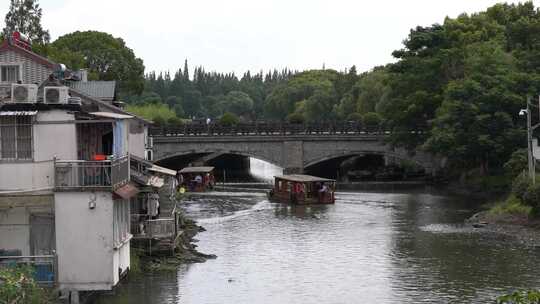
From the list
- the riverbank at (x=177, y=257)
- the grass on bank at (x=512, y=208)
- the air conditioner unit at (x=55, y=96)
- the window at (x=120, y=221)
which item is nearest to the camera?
the air conditioner unit at (x=55, y=96)

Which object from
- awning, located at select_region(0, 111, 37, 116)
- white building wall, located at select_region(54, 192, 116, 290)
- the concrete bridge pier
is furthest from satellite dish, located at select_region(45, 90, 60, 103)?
the concrete bridge pier

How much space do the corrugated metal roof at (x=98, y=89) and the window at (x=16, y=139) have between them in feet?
50.2

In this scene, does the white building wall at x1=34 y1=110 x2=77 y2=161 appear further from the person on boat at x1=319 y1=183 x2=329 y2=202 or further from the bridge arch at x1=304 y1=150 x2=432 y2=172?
the bridge arch at x1=304 y1=150 x2=432 y2=172

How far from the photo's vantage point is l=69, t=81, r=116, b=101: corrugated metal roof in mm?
44969

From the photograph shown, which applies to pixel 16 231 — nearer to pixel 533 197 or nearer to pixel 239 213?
pixel 533 197

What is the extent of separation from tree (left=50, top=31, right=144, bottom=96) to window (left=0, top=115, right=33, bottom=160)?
78422 mm

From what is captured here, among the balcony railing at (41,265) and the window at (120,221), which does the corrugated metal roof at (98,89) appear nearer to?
the window at (120,221)

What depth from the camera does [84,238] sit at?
28.7 m

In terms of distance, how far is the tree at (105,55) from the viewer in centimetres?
10944

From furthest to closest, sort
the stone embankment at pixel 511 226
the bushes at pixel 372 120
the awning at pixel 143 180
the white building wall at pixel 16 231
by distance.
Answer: the bushes at pixel 372 120 → the stone embankment at pixel 511 226 → the awning at pixel 143 180 → the white building wall at pixel 16 231

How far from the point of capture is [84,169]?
94.7 ft

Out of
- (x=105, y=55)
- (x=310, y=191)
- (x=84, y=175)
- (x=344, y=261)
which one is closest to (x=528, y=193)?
(x=344, y=261)

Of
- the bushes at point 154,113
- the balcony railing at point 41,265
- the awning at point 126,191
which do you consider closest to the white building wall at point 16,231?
the balcony railing at point 41,265

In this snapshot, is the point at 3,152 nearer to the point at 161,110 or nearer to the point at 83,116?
the point at 83,116
